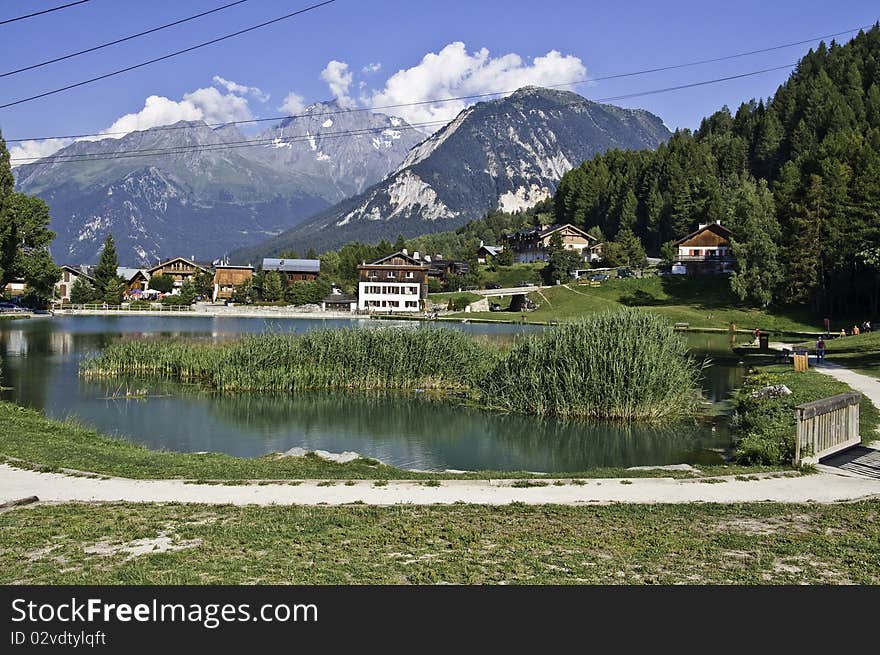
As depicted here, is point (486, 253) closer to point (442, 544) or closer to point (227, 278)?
point (227, 278)

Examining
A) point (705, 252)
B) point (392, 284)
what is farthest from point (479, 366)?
point (392, 284)

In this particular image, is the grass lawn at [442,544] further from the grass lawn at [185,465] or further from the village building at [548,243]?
the village building at [548,243]

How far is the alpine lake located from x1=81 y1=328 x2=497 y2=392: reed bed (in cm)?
116

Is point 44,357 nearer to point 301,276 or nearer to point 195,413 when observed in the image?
point 195,413

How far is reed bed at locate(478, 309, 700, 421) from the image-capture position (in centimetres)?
2672

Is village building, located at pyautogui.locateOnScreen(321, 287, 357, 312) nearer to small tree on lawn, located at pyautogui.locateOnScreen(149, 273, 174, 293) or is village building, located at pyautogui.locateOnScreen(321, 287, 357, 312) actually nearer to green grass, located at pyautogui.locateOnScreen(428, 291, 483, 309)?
green grass, located at pyautogui.locateOnScreen(428, 291, 483, 309)

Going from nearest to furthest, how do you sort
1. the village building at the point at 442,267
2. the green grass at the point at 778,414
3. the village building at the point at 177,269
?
1. the green grass at the point at 778,414
2. the village building at the point at 442,267
3. the village building at the point at 177,269

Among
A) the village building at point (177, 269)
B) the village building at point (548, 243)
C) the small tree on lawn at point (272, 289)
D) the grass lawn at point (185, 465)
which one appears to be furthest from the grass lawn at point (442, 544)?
the village building at point (177, 269)

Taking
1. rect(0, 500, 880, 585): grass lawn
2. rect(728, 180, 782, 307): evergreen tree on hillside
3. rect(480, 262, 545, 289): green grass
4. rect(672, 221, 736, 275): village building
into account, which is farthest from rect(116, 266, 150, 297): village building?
rect(0, 500, 880, 585): grass lawn

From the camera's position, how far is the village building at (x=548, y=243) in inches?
5182

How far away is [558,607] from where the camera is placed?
7074 mm

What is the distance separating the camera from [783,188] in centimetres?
8281

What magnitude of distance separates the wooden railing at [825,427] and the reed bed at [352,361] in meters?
17.8

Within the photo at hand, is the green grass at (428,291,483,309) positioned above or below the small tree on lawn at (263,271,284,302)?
below
